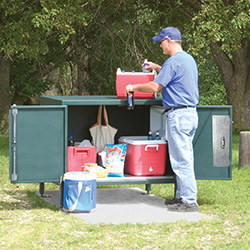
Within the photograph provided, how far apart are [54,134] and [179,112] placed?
139 cm

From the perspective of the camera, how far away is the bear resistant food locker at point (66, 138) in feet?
23.5

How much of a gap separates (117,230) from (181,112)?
1.60 meters

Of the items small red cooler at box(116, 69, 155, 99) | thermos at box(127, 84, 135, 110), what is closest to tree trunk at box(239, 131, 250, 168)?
small red cooler at box(116, 69, 155, 99)

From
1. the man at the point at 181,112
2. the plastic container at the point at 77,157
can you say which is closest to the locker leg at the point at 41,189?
the plastic container at the point at 77,157

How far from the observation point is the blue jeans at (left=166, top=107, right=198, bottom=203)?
7.32 m

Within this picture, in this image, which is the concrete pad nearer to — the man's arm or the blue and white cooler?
the blue and white cooler

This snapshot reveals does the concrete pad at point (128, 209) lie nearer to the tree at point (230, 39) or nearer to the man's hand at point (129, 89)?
the man's hand at point (129, 89)

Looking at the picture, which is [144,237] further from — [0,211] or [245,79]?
[245,79]

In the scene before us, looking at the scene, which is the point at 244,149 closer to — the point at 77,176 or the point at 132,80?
the point at 132,80

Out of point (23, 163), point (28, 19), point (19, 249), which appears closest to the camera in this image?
point (19, 249)

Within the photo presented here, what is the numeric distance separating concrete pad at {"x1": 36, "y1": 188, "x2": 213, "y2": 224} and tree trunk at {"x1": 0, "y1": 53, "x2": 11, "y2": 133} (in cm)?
1152

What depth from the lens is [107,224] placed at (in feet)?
22.0

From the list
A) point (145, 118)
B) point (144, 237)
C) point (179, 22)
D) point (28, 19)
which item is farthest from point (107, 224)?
point (179, 22)

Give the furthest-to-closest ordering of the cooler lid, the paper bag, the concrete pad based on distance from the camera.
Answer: the paper bag < the cooler lid < the concrete pad
